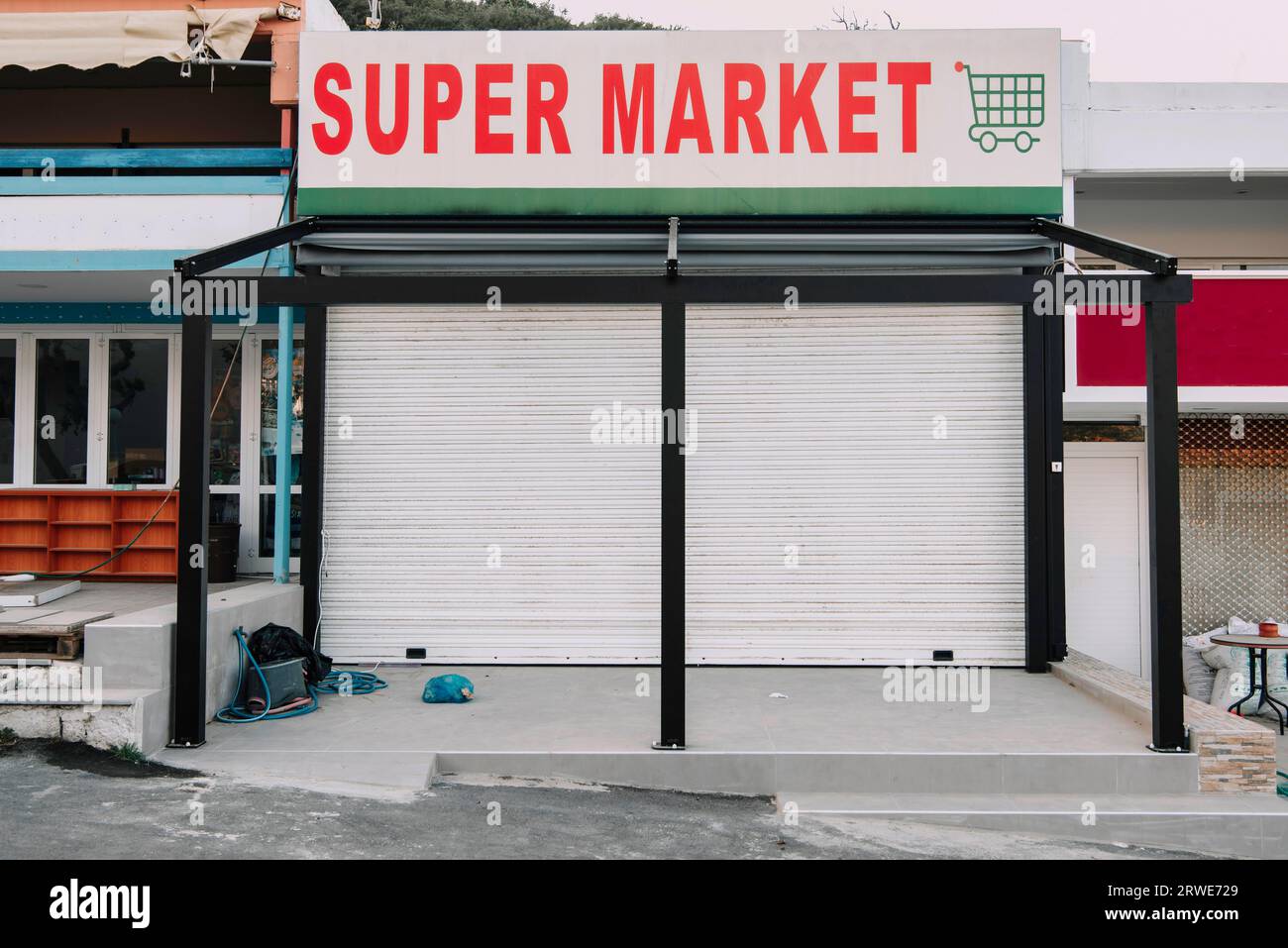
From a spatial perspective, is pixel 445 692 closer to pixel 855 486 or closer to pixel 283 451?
pixel 283 451

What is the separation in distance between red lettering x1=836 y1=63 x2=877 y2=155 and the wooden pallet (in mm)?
7516

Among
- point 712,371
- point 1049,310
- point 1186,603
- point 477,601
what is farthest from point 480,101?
point 1186,603

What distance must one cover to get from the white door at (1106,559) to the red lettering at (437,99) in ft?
24.4

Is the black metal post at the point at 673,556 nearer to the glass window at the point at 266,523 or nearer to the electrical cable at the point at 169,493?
the electrical cable at the point at 169,493

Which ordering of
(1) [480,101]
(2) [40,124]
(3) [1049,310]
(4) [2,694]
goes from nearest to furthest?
(4) [2,694] → (3) [1049,310] → (1) [480,101] → (2) [40,124]

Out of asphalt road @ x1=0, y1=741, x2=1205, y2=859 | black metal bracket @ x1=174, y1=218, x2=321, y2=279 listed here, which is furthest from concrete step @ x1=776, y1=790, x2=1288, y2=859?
black metal bracket @ x1=174, y1=218, x2=321, y2=279

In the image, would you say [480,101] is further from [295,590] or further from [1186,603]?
[1186,603]

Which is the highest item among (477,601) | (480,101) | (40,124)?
(40,124)

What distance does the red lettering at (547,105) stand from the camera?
939cm

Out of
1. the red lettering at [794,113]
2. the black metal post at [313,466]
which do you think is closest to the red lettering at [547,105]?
the red lettering at [794,113]

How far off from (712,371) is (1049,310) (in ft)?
12.0

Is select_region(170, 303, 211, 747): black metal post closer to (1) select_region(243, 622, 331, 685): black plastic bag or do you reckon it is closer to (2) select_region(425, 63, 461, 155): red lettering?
(1) select_region(243, 622, 331, 685): black plastic bag

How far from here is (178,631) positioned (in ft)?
22.6

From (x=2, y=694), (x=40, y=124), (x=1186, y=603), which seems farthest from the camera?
(x=40, y=124)
